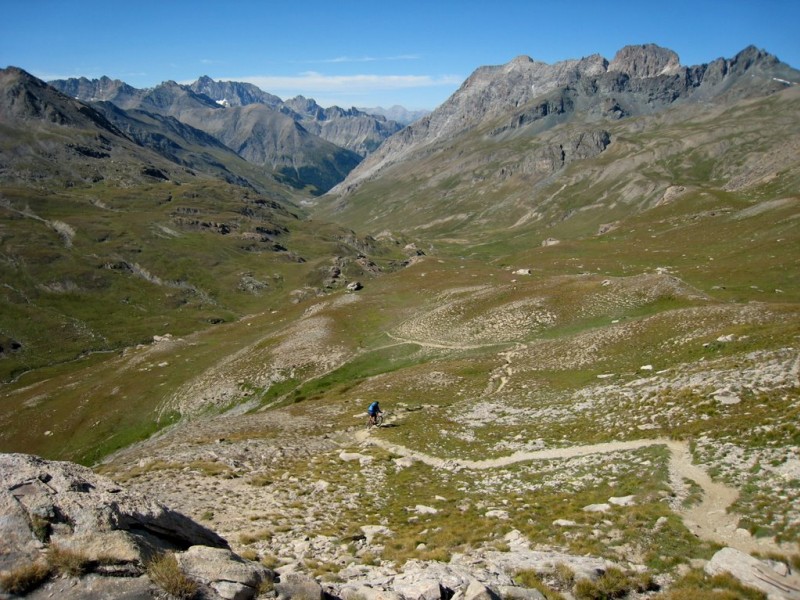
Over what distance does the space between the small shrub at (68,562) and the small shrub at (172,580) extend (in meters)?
1.37

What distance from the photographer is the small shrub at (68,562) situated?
1095 centimetres

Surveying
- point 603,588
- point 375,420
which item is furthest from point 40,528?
point 375,420

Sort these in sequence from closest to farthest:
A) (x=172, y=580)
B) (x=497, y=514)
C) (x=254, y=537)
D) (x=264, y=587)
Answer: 1. (x=172, y=580)
2. (x=264, y=587)
3. (x=254, y=537)
4. (x=497, y=514)

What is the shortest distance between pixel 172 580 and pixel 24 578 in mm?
2889

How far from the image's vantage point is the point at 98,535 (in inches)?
483

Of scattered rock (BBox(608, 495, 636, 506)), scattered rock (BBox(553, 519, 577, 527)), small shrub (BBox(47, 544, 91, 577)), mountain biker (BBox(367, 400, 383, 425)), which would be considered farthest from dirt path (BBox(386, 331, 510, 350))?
small shrub (BBox(47, 544, 91, 577))

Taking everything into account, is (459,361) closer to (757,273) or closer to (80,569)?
(80,569)

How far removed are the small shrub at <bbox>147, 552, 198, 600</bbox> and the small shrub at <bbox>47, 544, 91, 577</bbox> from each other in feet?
4.50

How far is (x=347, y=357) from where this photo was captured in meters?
75.9

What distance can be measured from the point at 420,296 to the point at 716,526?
87219 millimetres

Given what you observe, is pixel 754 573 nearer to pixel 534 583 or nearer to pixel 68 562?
pixel 534 583

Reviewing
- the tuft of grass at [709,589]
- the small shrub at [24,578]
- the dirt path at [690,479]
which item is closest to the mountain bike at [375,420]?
the dirt path at [690,479]

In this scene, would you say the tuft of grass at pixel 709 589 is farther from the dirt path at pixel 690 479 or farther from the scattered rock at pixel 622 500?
the scattered rock at pixel 622 500

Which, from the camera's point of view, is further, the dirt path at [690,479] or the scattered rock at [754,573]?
the dirt path at [690,479]
